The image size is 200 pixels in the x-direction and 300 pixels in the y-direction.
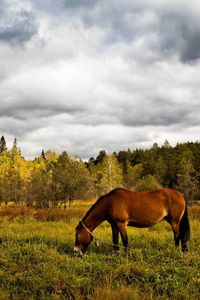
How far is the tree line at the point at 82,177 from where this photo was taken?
47.4 metres

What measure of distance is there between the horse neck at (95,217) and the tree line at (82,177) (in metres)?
36.3

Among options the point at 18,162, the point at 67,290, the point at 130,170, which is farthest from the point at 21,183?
the point at 67,290

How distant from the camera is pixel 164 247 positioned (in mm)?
10070

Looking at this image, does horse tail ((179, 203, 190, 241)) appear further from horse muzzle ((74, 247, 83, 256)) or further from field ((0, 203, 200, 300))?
horse muzzle ((74, 247, 83, 256))

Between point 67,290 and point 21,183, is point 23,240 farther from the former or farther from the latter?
point 21,183

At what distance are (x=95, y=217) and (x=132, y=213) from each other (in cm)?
99

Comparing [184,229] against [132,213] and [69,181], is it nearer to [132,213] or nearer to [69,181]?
[132,213]

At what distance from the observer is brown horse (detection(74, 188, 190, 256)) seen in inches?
374

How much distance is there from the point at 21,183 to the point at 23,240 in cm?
6339

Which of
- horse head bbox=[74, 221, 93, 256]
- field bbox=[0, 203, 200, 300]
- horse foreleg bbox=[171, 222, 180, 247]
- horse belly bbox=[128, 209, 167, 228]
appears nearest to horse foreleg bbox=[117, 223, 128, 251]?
horse belly bbox=[128, 209, 167, 228]

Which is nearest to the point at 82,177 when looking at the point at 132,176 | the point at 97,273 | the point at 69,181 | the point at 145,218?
the point at 69,181

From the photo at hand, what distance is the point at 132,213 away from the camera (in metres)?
9.69

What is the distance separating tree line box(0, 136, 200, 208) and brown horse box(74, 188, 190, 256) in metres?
36.4

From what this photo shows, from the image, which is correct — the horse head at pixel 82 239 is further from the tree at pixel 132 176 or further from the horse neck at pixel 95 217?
the tree at pixel 132 176
